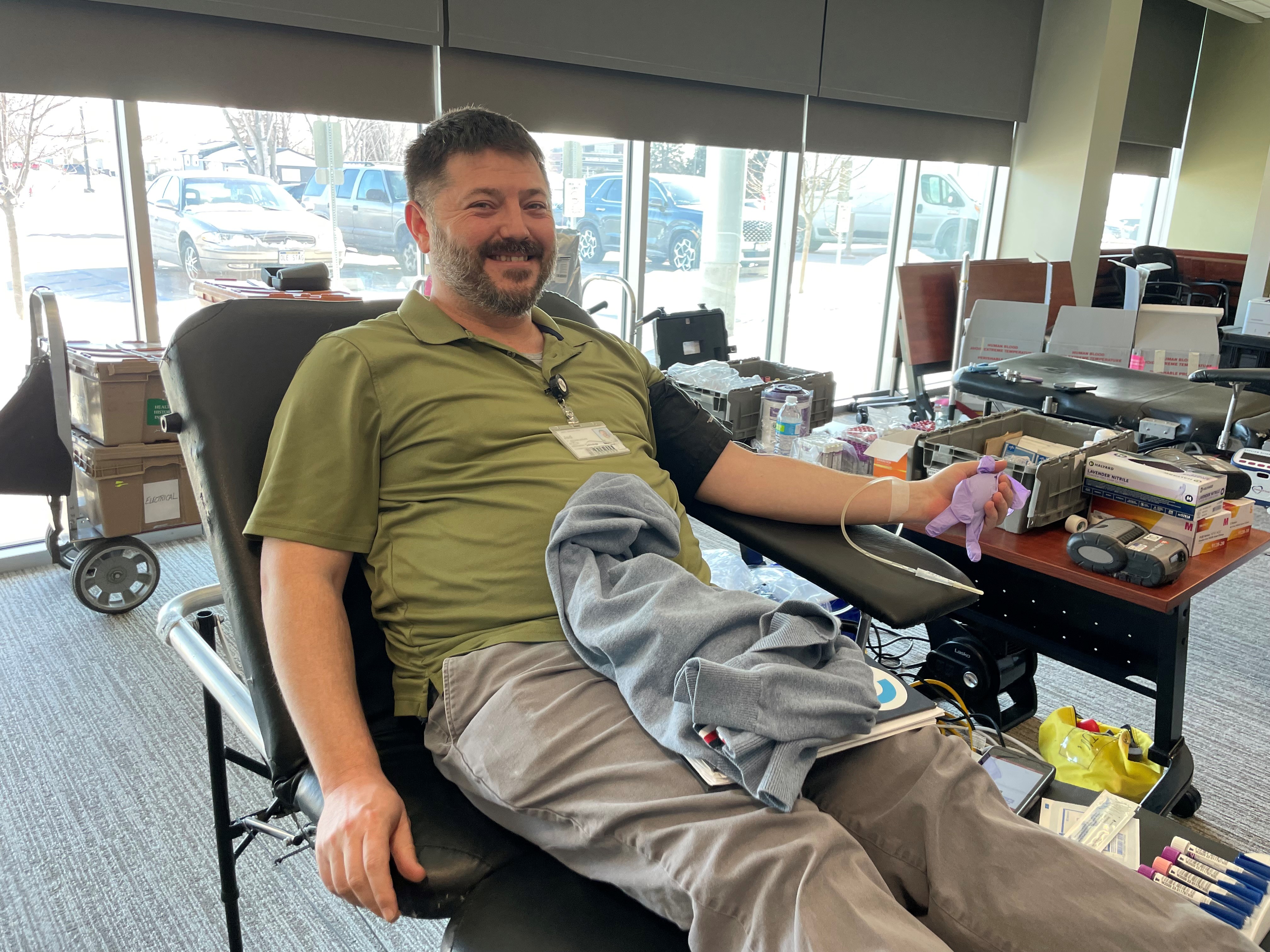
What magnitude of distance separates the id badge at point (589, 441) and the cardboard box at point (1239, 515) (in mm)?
1163

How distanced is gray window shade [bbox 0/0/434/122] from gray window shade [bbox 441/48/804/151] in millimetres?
209

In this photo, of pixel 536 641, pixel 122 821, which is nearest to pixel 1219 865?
pixel 536 641

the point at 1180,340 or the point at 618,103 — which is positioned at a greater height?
the point at 618,103

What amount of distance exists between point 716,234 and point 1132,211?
4545 mm

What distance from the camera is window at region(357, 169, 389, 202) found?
11.2 ft

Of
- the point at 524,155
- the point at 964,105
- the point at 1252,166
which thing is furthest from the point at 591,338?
the point at 1252,166

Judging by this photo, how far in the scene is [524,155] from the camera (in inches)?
53.7

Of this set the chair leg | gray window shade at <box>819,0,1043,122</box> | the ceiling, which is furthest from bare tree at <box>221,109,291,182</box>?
the ceiling

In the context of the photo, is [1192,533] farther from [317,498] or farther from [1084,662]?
[317,498]

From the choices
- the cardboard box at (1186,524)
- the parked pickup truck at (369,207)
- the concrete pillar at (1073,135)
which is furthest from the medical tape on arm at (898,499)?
the concrete pillar at (1073,135)

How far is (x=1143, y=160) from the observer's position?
684 centimetres

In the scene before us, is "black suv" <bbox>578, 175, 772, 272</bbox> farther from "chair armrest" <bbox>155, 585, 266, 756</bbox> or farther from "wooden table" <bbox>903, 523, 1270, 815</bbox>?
"chair armrest" <bbox>155, 585, 266, 756</bbox>

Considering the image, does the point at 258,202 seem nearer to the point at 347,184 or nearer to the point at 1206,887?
the point at 347,184

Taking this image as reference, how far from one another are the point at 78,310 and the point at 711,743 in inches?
121
